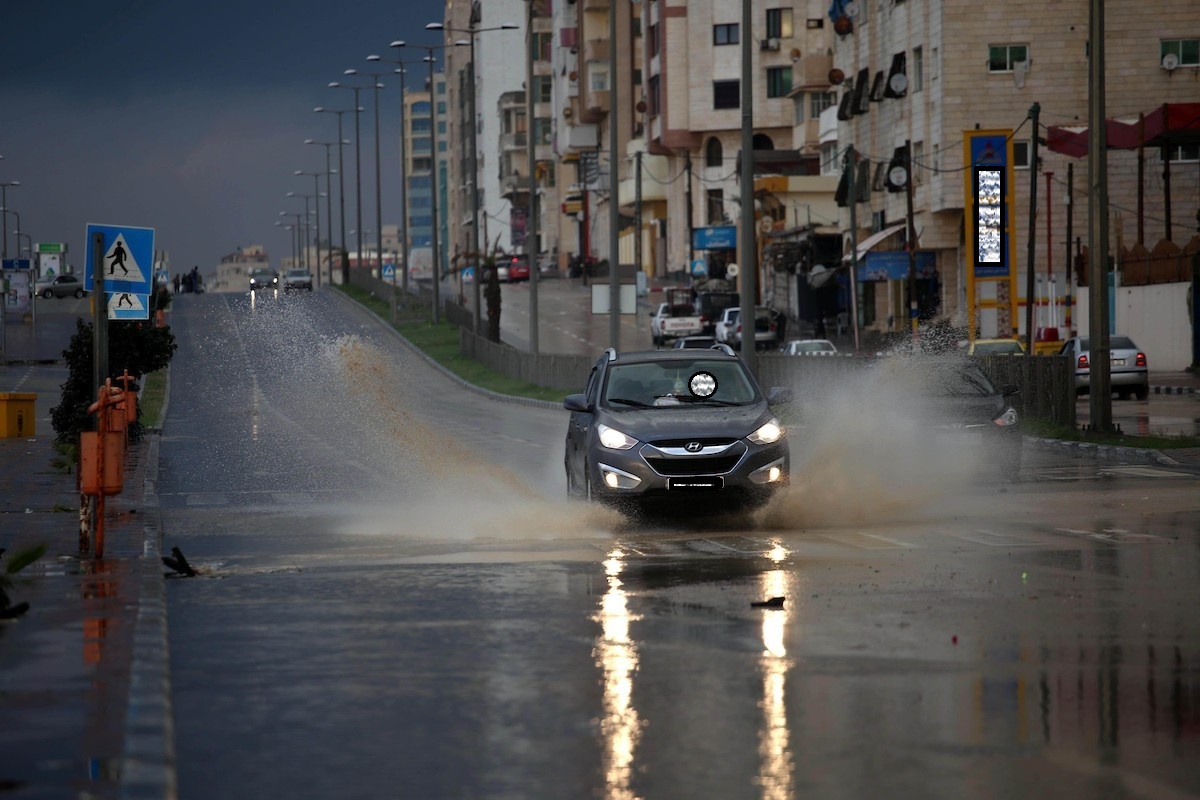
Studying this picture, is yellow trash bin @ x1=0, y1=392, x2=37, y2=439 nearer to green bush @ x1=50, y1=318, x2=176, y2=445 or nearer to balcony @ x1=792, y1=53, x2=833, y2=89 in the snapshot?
green bush @ x1=50, y1=318, x2=176, y2=445

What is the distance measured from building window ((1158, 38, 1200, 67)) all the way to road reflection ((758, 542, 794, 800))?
62.9m

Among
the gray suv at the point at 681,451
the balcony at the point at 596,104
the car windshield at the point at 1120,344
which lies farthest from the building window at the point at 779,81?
the gray suv at the point at 681,451

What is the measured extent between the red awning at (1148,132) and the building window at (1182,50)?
5066 millimetres

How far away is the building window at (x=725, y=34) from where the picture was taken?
11700cm

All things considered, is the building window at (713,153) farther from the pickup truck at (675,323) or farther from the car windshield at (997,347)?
the car windshield at (997,347)

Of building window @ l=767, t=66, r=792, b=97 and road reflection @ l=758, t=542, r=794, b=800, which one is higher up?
building window @ l=767, t=66, r=792, b=97

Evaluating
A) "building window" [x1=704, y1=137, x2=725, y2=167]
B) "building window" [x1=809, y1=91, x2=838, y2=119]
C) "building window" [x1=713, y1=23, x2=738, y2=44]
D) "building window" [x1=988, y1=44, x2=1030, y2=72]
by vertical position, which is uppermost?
"building window" [x1=713, y1=23, x2=738, y2=44]

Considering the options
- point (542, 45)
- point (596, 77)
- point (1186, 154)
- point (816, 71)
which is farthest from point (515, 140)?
point (1186, 154)

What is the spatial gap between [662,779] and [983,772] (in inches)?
44.0

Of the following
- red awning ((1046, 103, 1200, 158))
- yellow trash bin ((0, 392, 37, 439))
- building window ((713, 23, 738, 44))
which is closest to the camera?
yellow trash bin ((0, 392, 37, 439))

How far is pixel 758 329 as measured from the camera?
80.1 m

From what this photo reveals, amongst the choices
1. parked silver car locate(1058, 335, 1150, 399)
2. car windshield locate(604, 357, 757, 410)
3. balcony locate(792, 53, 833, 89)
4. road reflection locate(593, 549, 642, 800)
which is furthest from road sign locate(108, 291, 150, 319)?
balcony locate(792, 53, 833, 89)

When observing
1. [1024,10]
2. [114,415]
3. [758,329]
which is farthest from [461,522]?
[758,329]

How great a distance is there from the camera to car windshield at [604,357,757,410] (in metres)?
18.6
